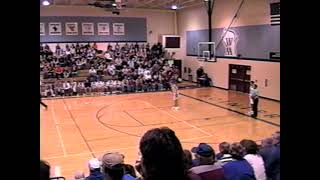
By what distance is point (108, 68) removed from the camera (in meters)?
26.6

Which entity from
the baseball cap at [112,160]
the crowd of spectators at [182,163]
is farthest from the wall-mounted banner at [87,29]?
the baseball cap at [112,160]

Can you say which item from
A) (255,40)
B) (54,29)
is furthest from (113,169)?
(54,29)

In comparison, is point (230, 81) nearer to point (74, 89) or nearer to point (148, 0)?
point (148, 0)

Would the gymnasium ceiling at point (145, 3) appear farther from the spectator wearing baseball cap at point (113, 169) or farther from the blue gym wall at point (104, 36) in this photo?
the spectator wearing baseball cap at point (113, 169)

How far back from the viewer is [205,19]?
86.8ft

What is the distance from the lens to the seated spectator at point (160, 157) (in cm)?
197

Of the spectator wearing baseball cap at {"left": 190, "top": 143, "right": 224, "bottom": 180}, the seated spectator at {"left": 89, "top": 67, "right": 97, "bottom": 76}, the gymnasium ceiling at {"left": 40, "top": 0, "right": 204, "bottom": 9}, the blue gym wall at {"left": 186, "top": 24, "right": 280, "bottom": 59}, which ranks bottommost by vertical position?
the spectator wearing baseball cap at {"left": 190, "top": 143, "right": 224, "bottom": 180}

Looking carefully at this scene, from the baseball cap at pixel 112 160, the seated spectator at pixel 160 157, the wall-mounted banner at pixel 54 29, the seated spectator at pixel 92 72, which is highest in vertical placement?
the wall-mounted banner at pixel 54 29

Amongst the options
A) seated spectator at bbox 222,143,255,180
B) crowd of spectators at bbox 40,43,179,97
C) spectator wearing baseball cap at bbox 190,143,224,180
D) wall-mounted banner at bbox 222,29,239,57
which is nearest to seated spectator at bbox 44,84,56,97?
crowd of spectators at bbox 40,43,179,97

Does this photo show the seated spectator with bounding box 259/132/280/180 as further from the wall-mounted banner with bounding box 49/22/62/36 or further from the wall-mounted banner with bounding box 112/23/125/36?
the wall-mounted banner with bounding box 112/23/125/36

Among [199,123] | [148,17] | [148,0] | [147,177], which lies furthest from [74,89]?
[147,177]

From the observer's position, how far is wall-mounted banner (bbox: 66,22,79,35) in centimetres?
2734

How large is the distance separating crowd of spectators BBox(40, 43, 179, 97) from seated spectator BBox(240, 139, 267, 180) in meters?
17.4
